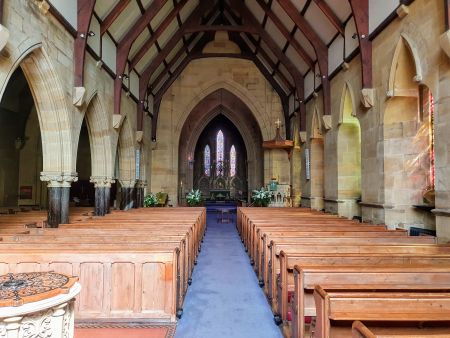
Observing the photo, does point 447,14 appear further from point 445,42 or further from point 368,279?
point 368,279

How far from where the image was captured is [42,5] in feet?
19.9

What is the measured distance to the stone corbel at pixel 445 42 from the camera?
4664 millimetres

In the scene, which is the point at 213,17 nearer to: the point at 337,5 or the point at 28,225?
the point at 337,5

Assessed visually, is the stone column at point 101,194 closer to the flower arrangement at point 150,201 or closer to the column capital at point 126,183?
the column capital at point 126,183

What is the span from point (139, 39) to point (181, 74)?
5.06 meters

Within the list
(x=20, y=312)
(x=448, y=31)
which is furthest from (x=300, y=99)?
(x=20, y=312)

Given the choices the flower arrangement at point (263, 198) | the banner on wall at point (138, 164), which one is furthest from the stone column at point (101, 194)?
the flower arrangement at point (263, 198)

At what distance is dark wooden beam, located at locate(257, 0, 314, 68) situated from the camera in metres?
10.9

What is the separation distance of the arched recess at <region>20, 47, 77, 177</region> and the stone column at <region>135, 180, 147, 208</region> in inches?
237

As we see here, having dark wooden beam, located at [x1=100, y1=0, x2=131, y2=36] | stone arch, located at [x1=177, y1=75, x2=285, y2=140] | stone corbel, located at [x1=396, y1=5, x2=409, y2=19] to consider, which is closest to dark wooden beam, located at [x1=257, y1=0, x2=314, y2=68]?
dark wooden beam, located at [x1=100, y1=0, x2=131, y2=36]

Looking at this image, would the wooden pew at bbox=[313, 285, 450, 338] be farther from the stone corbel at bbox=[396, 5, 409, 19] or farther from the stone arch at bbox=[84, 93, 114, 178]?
the stone arch at bbox=[84, 93, 114, 178]

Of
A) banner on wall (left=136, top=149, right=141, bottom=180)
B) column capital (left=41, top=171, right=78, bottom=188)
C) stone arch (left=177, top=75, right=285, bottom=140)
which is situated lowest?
column capital (left=41, top=171, right=78, bottom=188)

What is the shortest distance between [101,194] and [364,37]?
7458 millimetres

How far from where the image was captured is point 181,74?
16.2 m
